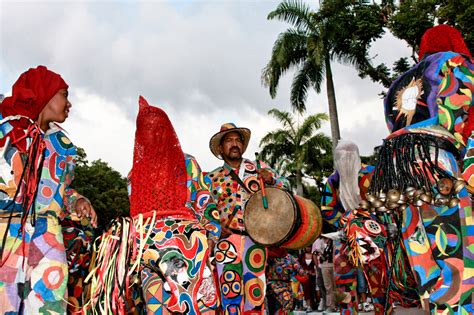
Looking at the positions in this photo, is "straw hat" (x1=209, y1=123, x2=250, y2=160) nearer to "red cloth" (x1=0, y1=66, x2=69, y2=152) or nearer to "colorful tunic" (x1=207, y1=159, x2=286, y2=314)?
"colorful tunic" (x1=207, y1=159, x2=286, y2=314)

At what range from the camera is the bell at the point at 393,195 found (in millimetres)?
3070

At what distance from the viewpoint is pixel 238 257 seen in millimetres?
5430

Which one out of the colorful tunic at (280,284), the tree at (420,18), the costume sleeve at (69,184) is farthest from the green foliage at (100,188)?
the costume sleeve at (69,184)

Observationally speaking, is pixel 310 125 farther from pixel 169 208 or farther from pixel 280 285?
pixel 169 208

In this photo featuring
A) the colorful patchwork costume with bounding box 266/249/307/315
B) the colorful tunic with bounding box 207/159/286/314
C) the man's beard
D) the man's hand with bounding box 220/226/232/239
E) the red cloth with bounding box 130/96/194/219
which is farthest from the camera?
the colorful patchwork costume with bounding box 266/249/307/315

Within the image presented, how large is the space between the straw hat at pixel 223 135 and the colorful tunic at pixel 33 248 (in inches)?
101

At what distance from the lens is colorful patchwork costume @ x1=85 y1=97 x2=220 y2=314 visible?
3199 millimetres

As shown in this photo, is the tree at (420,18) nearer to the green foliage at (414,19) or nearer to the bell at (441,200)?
the green foliage at (414,19)

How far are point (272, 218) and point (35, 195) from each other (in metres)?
2.34

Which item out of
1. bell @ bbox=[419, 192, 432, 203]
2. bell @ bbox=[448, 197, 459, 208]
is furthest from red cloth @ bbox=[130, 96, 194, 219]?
bell @ bbox=[448, 197, 459, 208]

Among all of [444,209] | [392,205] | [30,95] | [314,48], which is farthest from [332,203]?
[314,48]

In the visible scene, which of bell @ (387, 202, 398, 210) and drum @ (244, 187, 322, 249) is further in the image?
drum @ (244, 187, 322, 249)

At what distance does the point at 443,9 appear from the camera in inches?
577

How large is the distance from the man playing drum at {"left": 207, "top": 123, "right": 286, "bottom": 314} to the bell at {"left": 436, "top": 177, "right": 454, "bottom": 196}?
8.80 ft
